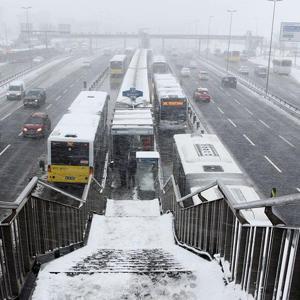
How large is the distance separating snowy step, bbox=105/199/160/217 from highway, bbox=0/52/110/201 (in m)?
7.01

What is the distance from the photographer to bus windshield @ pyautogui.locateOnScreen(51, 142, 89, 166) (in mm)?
21556

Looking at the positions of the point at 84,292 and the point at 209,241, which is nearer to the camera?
the point at 84,292

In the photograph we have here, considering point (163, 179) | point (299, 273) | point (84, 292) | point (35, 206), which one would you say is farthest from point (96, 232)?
point (163, 179)

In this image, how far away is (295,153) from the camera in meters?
31.6

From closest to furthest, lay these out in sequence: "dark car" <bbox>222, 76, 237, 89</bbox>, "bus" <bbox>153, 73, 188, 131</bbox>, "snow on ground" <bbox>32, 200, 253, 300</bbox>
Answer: "snow on ground" <bbox>32, 200, 253, 300</bbox> < "bus" <bbox>153, 73, 188, 131</bbox> < "dark car" <bbox>222, 76, 237, 89</bbox>

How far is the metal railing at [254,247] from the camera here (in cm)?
456

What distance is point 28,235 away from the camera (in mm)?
6684

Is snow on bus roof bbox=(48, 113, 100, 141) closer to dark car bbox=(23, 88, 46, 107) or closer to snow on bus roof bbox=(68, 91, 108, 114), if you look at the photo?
snow on bus roof bbox=(68, 91, 108, 114)

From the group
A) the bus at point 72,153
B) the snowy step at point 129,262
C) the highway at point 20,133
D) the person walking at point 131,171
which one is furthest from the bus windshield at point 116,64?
the snowy step at point 129,262

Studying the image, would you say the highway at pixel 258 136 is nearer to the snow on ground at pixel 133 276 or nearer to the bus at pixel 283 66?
the snow on ground at pixel 133 276

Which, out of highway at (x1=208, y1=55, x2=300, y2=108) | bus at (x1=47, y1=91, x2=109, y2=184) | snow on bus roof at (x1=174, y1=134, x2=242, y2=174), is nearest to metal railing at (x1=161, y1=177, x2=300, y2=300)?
snow on bus roof at (x1=174, y1=134, x2=242, y2=174)

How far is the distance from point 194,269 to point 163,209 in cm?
1161

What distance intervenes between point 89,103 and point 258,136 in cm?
1432

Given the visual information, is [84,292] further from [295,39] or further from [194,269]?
[295,39]
